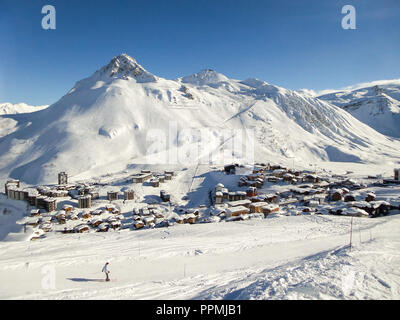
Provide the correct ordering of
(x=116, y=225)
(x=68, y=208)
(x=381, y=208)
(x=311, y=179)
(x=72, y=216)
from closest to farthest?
(x=381, y=208)
(x=116, y=225)
(x=72, y=216)
(x=68, y=208)
(x=311, y=179)

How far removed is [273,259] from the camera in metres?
9.13

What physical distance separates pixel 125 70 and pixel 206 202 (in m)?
79.7

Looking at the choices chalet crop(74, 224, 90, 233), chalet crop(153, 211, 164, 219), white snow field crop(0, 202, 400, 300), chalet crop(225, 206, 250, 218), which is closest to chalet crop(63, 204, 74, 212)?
chalet crop(74, 224, 90, 233)

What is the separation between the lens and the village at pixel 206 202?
19750 millimetres

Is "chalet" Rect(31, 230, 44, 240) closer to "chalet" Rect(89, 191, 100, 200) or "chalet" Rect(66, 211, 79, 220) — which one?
"chalet" Rect(66, 211, 79, 220)

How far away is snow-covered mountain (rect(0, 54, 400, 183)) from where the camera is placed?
1858 inches

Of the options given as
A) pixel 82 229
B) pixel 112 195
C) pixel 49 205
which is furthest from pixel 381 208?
pixel 49 205

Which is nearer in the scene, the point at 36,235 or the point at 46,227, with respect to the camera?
the point at 36,235

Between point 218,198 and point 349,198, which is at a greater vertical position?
point 349,198

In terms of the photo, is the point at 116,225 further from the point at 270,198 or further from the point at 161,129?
the point at 161,129

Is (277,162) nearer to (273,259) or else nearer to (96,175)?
(96,175)

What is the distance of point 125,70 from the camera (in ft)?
299

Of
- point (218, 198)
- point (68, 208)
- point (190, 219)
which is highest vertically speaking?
point (218, 198)

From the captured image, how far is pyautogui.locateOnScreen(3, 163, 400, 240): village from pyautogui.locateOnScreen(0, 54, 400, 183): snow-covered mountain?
11.2 meters
